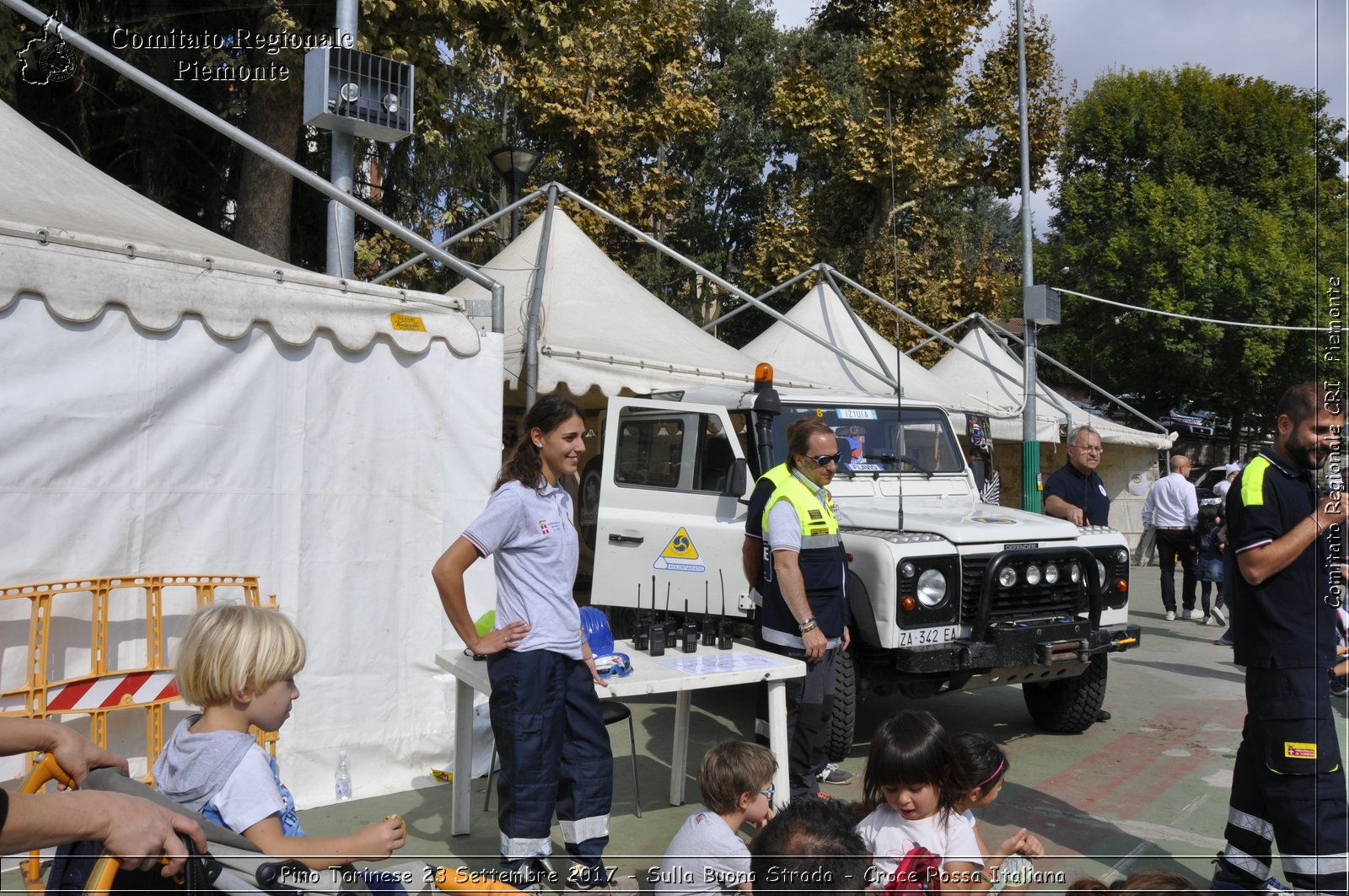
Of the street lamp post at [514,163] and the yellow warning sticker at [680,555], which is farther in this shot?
the street lamp post at [514,163]

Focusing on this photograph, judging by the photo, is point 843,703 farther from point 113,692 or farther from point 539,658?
point 113,692

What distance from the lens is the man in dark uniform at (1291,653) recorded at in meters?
3.10

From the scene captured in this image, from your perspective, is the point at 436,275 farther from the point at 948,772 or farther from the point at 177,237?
the point at 948,772

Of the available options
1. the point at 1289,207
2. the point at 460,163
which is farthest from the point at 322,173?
the point at 1289,207

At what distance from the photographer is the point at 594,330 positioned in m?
8.26

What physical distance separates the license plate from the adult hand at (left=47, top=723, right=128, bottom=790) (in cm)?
379

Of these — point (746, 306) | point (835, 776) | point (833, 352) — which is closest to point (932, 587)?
point (835, 776)

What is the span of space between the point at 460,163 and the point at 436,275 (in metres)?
2.30

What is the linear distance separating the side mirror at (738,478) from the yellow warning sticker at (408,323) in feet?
6.06

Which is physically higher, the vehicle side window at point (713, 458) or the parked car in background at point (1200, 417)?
the parked car in background at point (1200, 417)

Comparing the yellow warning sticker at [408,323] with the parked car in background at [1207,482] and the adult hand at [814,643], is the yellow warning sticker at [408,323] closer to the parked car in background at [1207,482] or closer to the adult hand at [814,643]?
the adult hand at [814,643]

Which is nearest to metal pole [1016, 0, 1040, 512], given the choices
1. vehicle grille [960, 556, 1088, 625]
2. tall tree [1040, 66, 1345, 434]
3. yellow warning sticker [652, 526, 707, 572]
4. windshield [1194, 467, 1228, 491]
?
windshield [1194, 467, 1228, 491]

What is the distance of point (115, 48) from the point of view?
11.0 metres

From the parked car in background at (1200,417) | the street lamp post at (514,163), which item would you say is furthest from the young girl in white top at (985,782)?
the street lamp post at (514,163)
